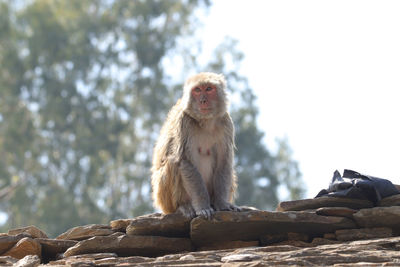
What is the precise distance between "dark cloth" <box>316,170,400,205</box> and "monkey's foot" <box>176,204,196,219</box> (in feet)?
4.74

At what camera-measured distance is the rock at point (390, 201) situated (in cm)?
635

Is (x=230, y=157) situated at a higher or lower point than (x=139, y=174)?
lower

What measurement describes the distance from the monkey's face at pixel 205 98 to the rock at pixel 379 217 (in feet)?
6.91

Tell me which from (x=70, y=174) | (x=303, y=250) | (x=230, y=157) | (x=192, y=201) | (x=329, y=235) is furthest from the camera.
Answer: (x=70, y=174)

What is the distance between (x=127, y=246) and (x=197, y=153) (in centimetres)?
157

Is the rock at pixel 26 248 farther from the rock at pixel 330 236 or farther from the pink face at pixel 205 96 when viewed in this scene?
the rock at pixel 330 236

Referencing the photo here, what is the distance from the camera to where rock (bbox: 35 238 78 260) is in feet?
21.4

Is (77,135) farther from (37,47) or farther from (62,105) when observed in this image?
(37,47)

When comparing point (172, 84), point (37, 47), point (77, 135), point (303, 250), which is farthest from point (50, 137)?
point (303, 250)

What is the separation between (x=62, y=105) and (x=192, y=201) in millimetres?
24041

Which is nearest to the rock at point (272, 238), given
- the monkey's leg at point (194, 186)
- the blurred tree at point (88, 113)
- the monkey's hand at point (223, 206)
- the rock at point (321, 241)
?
the rock at point (321, 241)

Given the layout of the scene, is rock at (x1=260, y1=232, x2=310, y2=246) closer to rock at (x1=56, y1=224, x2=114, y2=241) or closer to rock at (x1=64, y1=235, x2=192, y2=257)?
rock at (x1=64, y1=235, x2=192, y2=257)

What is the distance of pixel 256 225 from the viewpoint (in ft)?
20.4

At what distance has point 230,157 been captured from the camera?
7438 millimetres
